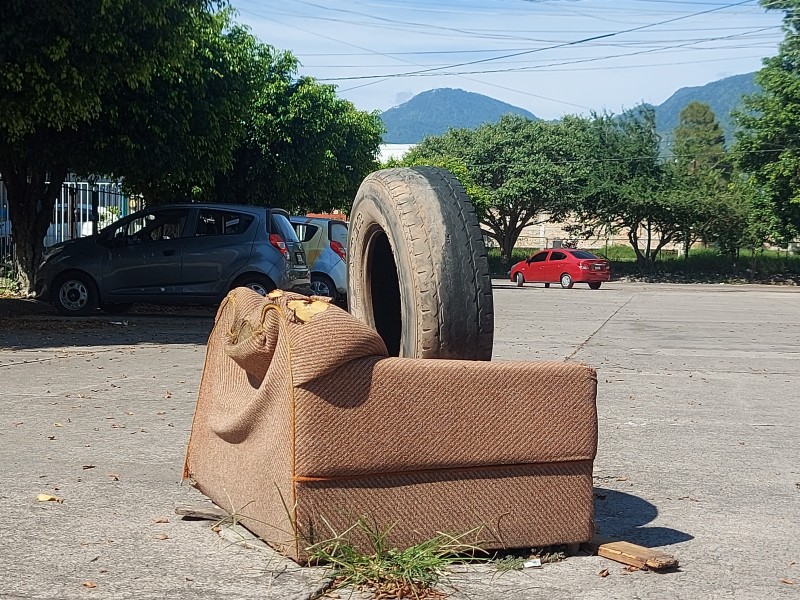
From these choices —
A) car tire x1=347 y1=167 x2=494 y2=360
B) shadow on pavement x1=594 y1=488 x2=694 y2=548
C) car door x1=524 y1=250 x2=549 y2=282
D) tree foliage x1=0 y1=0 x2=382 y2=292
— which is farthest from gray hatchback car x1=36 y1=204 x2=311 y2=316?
car door x1=524 y1=250 x2=549 y2=282

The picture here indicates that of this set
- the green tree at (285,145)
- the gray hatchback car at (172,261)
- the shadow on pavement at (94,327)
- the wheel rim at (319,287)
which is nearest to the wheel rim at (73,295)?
the gray hatchback car at (172,261)

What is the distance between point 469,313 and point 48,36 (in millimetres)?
10787

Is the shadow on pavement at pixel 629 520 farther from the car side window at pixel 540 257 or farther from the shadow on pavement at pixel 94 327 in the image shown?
the car side window at pixel 540 257

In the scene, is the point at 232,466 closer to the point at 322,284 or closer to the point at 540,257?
the point at 322,284

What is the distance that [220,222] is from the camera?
55.3 ft

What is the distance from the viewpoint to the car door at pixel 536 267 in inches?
1690

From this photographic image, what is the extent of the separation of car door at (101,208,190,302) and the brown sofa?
12420mm

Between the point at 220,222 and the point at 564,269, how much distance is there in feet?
88.3

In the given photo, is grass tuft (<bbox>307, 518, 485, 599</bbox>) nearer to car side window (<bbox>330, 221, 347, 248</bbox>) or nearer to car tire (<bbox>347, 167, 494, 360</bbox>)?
car tire (<bbox>347, 167, 494, 360</bbox>)

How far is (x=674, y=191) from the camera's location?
5528 centimetres

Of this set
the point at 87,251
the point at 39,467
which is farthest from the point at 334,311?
the point at 87,251

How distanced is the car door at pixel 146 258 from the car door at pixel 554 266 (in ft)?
89.3

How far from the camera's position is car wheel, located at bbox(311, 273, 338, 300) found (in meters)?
19.9

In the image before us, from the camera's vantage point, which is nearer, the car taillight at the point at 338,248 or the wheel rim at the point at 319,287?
the wheel rim at the point at 319,287
